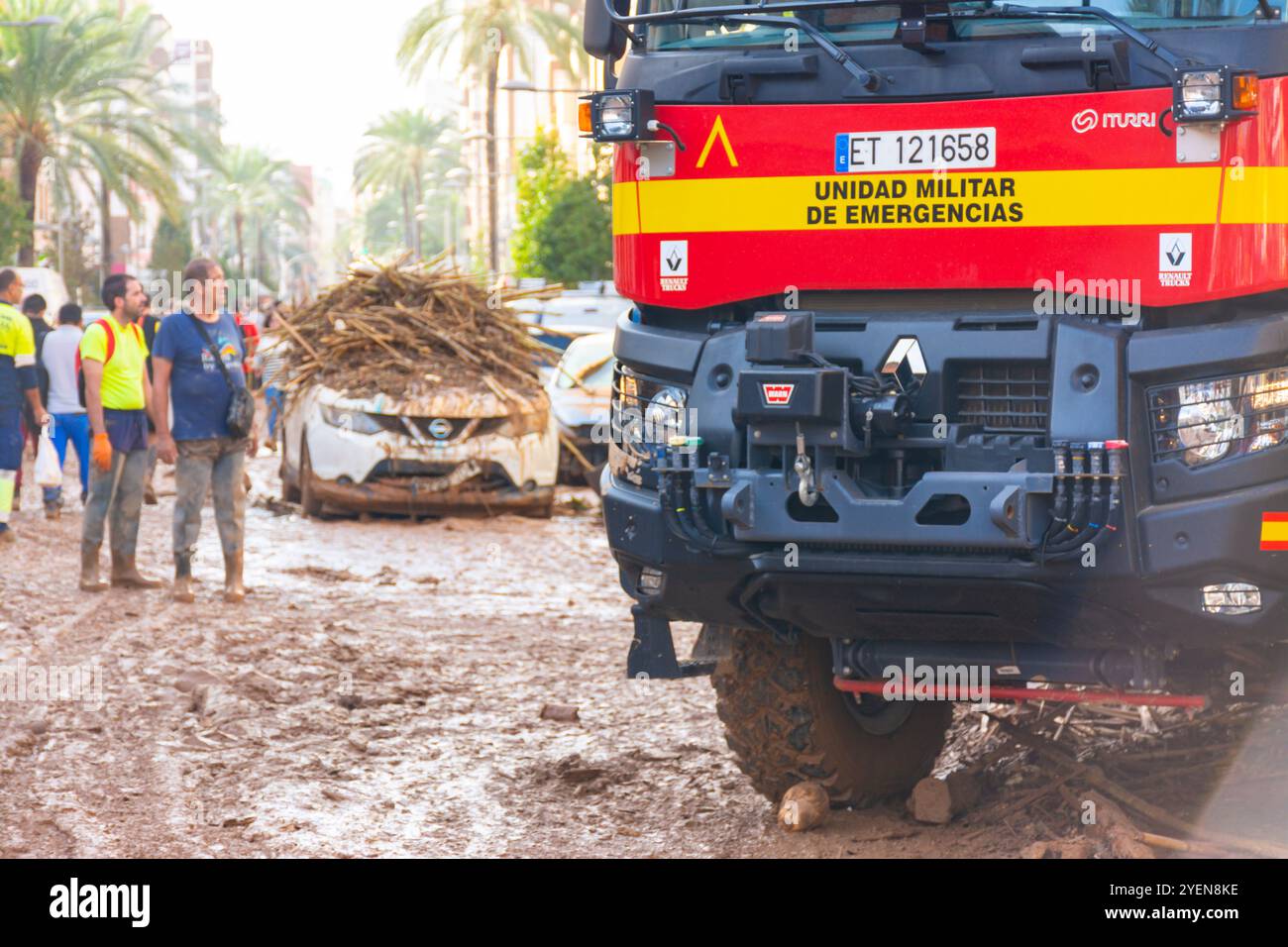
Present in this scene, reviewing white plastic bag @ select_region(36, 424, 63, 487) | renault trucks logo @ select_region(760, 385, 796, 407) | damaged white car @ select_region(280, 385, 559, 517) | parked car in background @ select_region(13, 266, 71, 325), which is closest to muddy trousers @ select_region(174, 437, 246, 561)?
white plastic bag @ select_region(36, 424, 63, 487)

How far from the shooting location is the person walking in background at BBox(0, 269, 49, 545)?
13.0 m

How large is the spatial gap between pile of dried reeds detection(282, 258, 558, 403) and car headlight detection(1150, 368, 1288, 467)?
1101cm

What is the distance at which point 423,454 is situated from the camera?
1554cm

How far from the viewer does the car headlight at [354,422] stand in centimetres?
1555

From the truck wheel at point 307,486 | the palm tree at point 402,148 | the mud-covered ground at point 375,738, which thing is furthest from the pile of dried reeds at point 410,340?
the palm tree at point 402,148

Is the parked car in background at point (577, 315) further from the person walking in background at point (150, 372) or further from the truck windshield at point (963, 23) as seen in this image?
the truck windshield at point (963, 23)

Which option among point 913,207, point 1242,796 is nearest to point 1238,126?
point 913,207

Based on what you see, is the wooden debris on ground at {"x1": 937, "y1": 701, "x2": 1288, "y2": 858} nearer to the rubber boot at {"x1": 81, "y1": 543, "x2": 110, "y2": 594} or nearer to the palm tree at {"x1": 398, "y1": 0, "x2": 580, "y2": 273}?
the rubber boot at {"x1": 81, "y1": 543, "x2": 110, "y2": 594}

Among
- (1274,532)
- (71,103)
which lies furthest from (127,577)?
(71,103)

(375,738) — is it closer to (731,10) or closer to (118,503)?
(731,10)

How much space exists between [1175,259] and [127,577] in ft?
26.3

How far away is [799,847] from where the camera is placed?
6.19 m
